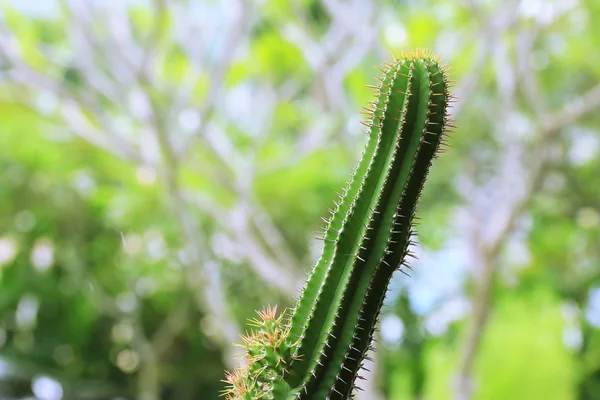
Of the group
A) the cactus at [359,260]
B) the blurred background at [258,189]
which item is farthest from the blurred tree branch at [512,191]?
the cactus at [359,260]

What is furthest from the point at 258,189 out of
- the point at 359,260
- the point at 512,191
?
the point at 359,260

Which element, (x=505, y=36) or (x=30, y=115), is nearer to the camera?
(x=505, y=36)

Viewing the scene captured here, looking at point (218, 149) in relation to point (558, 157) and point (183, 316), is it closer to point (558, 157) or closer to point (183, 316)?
point (183, 316)

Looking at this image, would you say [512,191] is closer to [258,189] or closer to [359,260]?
[258,189]

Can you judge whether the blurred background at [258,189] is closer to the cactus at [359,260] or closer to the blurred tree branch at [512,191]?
the blurred tree branch at [512,191]

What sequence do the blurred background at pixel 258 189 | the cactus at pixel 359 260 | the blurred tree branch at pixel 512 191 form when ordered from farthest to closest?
the blurred background at pixel 258 189
the blurred tree branch at pixel 512 191
the cactus at pixel 359 260

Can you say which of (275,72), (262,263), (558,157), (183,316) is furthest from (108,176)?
(558,157)

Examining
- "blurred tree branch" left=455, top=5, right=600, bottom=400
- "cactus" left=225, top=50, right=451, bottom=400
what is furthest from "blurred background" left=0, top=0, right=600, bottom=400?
"cactus" left=225, top=50, right=451, bottom=400
